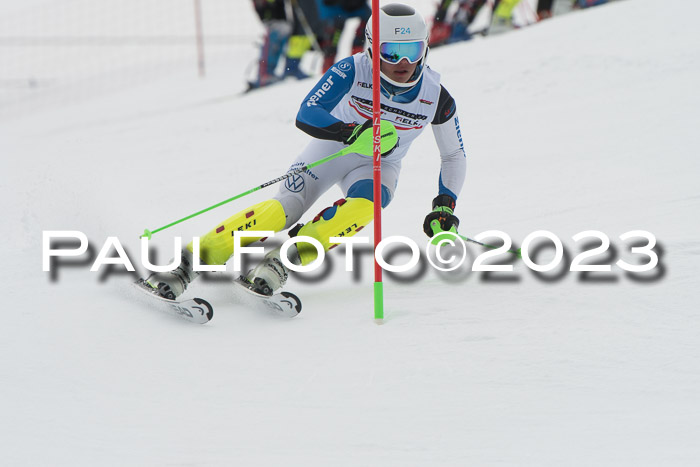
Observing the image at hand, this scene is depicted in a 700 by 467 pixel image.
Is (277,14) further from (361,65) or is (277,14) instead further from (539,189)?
(361,65)

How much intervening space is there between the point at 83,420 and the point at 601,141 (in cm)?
517

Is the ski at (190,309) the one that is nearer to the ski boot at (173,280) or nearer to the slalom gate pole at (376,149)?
the ski boot at (173,280)

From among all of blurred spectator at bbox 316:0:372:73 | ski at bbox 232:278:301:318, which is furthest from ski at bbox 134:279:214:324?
blurred spectator at bbox 316:0:372:73

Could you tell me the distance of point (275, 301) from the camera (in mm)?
3502

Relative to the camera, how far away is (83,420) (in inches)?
104

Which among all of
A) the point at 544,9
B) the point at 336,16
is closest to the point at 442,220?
the point at 336,16

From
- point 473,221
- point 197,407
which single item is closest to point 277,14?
point 473,221

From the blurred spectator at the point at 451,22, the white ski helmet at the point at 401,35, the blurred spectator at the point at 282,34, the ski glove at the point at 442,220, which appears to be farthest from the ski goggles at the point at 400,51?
the blurred spectator at the point at 451,22

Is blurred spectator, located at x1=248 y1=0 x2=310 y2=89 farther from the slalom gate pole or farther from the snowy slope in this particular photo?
the slalom gate pole

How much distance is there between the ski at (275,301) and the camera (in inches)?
138

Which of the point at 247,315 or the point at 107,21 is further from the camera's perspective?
the point at 107,21

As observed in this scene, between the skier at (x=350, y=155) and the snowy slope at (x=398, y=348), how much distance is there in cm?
25

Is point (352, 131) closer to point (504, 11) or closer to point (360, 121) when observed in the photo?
point (360, 121)

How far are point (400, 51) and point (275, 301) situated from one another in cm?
124
